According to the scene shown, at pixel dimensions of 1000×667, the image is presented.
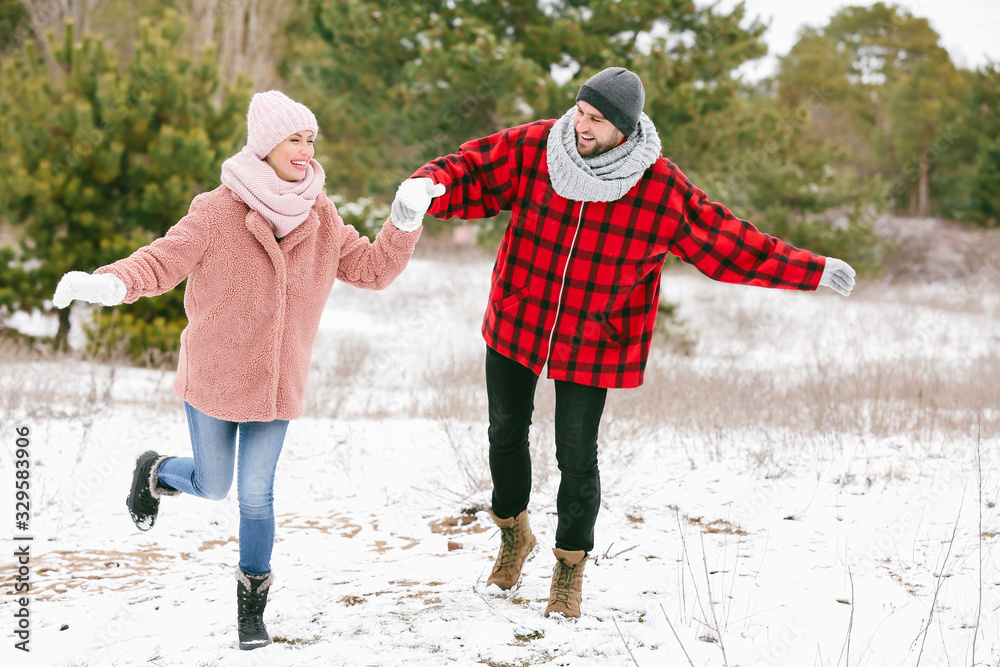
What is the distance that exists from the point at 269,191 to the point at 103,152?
5674 mm

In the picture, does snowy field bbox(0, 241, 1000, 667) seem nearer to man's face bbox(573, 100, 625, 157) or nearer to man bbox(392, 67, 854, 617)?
man bbox(392, 67, 854, 617)

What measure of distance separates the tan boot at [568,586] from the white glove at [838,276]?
4.01 ft

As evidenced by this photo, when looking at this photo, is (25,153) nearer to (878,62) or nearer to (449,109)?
(449,109)

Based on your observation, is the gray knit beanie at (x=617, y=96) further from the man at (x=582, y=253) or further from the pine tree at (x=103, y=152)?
the pine tree at (x=103, y=152)

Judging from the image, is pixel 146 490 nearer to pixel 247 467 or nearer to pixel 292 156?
pixel 247 467

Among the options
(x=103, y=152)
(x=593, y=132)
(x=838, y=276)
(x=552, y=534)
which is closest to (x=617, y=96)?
(x=593, y=132)

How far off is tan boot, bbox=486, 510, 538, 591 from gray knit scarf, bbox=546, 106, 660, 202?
47.0 inches

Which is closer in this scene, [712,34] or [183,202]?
[183,202]

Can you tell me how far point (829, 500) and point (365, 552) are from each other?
220 centimetres

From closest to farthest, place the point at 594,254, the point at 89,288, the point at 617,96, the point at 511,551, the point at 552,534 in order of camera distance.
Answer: the point at 89,288 < the point at 617,96 < the point at 594,254 < the point at 511,551 < the point at 552,534

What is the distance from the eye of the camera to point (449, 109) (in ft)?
34.8

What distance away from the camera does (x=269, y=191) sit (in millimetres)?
2184

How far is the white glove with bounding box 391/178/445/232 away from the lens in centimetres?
227

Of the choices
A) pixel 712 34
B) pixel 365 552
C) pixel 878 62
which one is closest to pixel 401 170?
pixel 712 34
